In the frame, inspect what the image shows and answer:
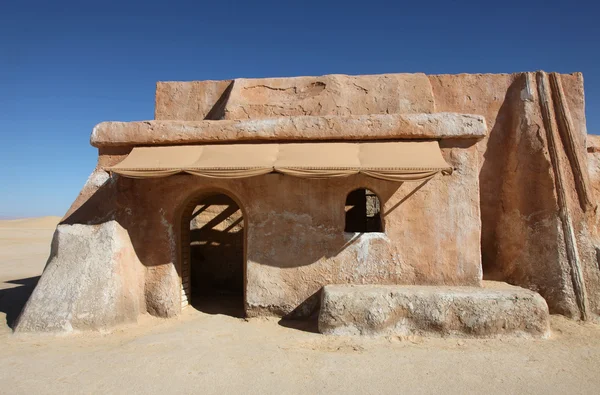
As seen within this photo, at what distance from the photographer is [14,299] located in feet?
26.9

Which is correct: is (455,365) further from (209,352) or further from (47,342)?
(47,342)

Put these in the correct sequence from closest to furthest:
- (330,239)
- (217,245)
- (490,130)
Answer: (330,239) → (490,130) → (217,245)

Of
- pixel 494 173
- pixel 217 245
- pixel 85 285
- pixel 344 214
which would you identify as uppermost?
pixel 494 173

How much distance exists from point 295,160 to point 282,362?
276 cm

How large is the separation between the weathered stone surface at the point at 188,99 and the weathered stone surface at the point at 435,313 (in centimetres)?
451

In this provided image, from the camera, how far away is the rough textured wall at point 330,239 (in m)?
6.27

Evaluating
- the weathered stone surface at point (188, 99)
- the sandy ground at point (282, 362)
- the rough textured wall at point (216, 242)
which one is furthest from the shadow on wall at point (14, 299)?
the weathered stone surface at point (188, 99)

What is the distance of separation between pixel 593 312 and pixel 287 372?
494 cm

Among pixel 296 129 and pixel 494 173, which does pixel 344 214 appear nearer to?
pixel 296 129

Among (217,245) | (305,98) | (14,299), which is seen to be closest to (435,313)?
(305,98)

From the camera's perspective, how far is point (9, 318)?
673 centimetres

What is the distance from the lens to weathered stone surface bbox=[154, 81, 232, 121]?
8.05 m

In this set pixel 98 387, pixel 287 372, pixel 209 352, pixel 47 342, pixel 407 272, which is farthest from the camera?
pixel 407 272

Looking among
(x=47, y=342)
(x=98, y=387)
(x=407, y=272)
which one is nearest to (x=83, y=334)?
(x=47, y=342)
